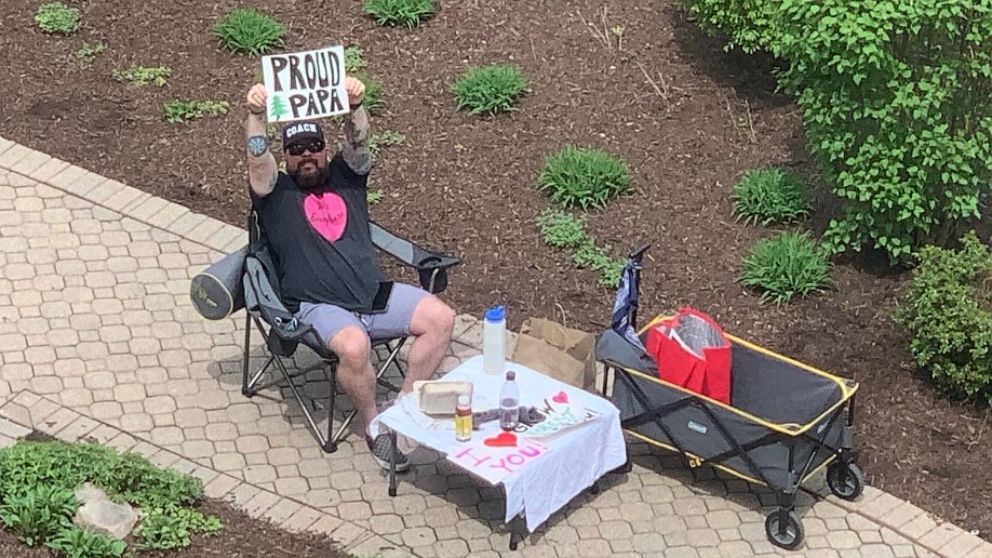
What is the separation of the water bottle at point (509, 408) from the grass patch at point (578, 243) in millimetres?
1857

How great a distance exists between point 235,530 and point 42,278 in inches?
98.8

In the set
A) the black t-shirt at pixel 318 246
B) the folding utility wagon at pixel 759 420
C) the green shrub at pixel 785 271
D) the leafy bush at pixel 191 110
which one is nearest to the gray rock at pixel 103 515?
the black t-shirt at pixel 318 246

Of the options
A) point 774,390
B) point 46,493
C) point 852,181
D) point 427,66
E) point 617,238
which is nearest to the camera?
point 46,493

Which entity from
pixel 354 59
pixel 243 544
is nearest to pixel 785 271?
pixel 243 544

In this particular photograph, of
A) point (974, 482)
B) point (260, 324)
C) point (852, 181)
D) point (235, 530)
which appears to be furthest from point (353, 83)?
point (974, 482)

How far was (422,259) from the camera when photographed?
26.4 feet

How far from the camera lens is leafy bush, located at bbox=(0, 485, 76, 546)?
23.2 feet

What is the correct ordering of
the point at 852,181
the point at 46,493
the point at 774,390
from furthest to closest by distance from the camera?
the point at 852,181 → the point at 774,390 → the point at 46,493

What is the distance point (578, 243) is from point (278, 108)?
2450 millimetres

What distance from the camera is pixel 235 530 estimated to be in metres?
7.34

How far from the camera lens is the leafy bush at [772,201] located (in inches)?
376

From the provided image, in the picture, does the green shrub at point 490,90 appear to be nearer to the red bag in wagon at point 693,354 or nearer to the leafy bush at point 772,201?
the leafy bush at point 772,201

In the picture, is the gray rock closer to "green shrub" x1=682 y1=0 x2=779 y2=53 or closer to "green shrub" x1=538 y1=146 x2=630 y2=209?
"green shrub" x1=538 y1=146 x2=630 y2=209

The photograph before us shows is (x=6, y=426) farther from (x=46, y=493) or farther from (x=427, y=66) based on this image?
(x=427, y=66)
